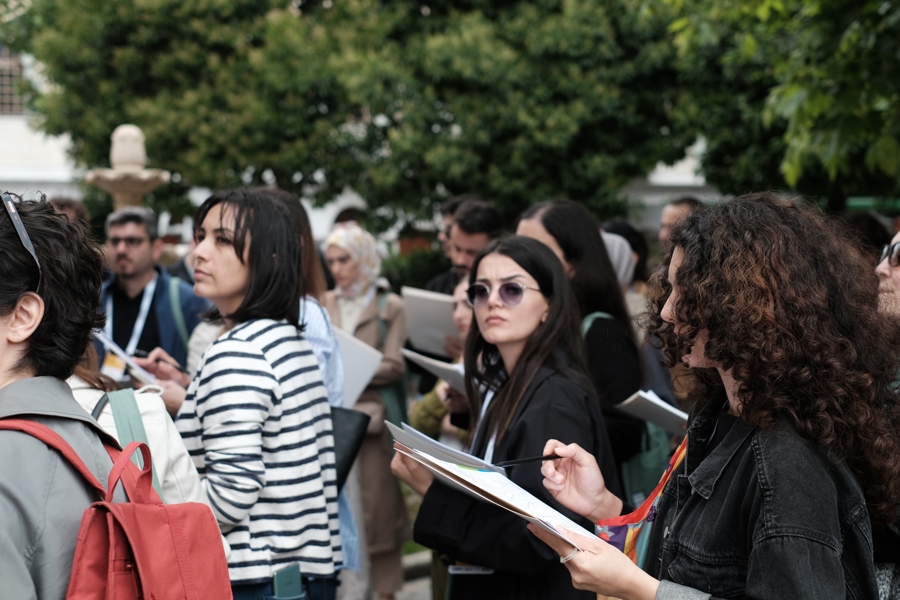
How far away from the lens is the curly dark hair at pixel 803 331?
186 centimetres

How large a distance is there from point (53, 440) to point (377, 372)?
4.03 m

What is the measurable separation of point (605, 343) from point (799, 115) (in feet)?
9.48

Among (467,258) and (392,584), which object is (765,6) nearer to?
(467,258)

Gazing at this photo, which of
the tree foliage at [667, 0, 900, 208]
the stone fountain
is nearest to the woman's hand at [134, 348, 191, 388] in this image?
the tree foliage at [667, 0, 900, 208]

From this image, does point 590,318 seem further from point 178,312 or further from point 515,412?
point 178,312

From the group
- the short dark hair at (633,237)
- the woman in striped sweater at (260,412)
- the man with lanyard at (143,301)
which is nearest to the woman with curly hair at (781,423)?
the woman in striped sweater at (260,412)

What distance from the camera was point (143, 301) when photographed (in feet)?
17.0

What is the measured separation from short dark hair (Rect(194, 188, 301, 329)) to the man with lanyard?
1.81m

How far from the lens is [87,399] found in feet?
7.89

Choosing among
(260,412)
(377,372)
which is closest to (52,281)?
(260,412)

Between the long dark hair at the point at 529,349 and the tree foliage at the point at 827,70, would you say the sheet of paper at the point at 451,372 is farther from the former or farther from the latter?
the tree foliage at the point at 827,70

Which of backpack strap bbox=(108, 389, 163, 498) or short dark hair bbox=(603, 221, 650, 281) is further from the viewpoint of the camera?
short dark hair bbox=(603, 221, 650, 281)

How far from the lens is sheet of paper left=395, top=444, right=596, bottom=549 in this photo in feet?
6.31

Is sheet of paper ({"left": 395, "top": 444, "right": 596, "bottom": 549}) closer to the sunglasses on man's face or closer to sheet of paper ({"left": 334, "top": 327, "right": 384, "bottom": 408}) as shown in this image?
sheet of paper ({"left": 334, "top": 327, "right": 384, "bottom": 408})
